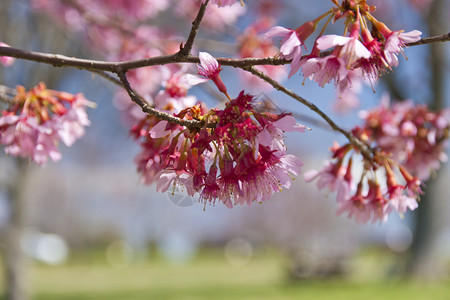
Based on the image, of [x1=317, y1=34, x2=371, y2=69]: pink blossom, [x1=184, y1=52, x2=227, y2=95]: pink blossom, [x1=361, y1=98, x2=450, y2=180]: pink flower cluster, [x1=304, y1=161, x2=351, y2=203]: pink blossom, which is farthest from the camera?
[x1=361, y1=98, x2=450, y2=180]: pink flower cluster

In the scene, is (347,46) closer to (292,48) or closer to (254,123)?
(292,48)

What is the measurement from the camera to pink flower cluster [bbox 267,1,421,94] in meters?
1.04

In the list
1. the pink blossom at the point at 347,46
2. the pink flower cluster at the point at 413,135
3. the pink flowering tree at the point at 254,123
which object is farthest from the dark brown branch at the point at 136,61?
the pink flower cluster at the point at 413,135

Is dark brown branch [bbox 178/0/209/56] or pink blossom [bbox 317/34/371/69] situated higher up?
dark brown branch [bbox 178/0/209/56]

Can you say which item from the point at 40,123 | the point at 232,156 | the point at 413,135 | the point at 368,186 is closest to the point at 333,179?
the point at 368,186

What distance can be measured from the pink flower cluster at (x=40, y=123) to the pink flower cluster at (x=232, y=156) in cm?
68

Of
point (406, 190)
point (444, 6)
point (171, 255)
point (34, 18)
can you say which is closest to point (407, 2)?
point (444, 6)

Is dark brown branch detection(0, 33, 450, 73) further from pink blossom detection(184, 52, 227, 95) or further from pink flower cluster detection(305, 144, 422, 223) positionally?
pink flower cluster detection(305, 144, 422, 223)

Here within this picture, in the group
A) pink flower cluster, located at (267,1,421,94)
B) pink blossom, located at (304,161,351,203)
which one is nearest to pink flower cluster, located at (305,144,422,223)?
pink blossom, located at (304,161,351,203)

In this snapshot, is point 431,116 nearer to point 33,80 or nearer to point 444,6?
point 33,80

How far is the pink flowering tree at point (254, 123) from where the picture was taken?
1.08 m

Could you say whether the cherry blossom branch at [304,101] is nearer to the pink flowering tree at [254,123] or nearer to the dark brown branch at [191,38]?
the pink flowering tree at [254,123]

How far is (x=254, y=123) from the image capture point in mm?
1080

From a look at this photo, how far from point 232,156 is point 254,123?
0.31 ft
